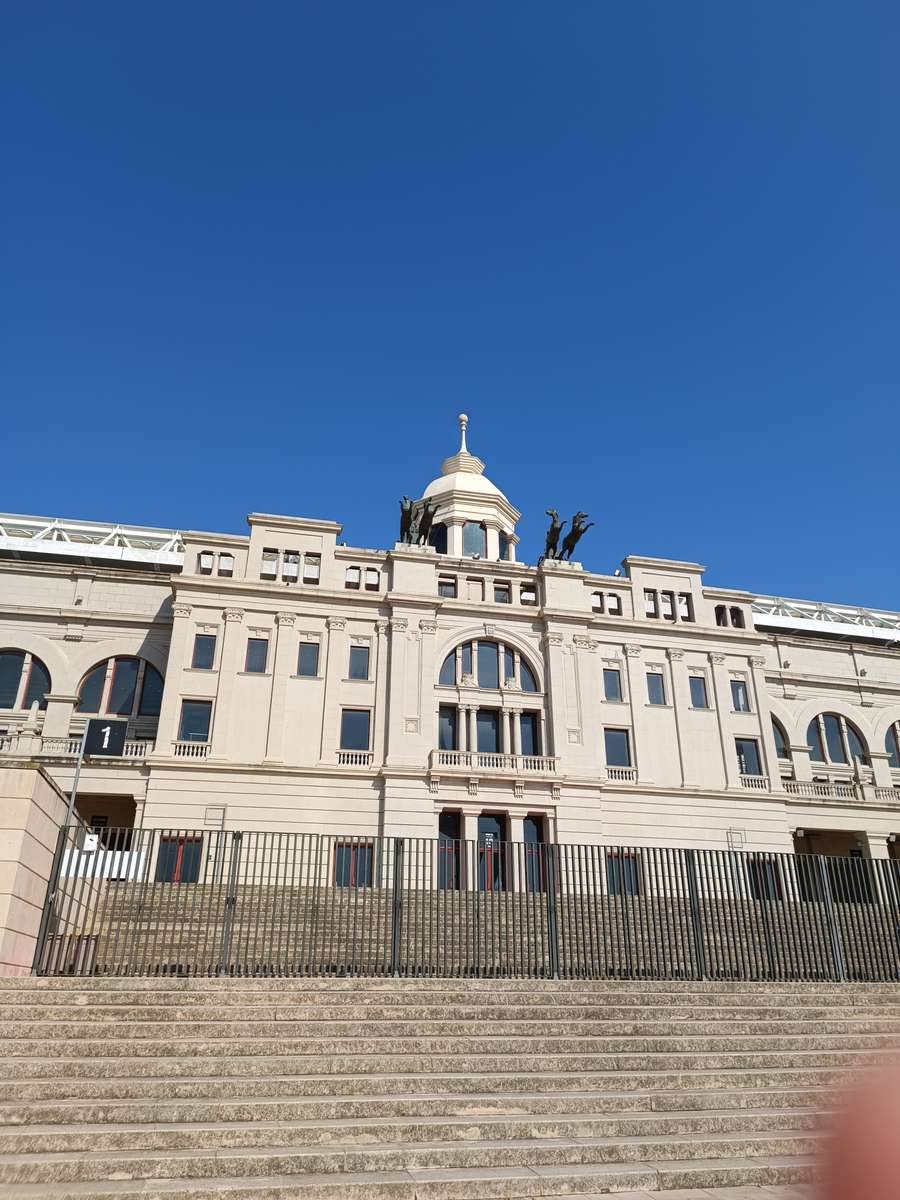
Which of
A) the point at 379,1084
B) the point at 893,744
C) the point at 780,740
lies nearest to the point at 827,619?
the point at 893,744

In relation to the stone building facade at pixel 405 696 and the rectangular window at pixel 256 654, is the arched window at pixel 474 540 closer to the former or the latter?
the stone building facade at pixel 405 696

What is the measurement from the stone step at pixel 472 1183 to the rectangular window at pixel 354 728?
28862mm

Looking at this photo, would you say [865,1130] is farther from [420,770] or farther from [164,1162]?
[420,770]

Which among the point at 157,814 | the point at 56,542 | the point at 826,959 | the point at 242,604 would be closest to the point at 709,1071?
the point at 826,959

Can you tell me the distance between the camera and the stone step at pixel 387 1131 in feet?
27.8

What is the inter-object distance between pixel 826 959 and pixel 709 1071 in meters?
8.41

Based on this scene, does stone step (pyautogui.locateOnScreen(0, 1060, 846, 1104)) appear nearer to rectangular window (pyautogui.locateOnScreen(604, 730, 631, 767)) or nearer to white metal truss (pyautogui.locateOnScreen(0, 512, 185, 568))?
rectangular window (pyautogui.locateOnScreen(604, 730, 631, 767))

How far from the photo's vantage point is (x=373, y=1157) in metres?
8.48

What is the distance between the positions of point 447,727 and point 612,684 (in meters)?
8.56

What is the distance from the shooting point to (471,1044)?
39.3 ft

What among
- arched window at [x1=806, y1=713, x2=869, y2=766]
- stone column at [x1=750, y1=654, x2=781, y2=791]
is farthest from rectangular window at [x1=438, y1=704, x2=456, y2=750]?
arched window at [x1=806, y1=713, x2=869, y2=766]

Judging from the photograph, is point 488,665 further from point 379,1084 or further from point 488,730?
point 379,1084

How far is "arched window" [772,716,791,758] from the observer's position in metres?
45.4

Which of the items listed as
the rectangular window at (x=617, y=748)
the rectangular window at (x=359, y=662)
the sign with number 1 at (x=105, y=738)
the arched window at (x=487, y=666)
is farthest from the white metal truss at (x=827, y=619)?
the sign with number 1 at (x=105, y=738)
